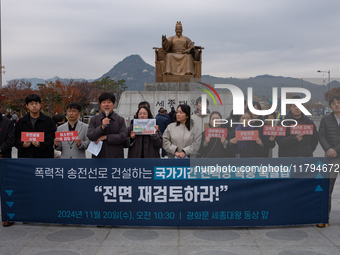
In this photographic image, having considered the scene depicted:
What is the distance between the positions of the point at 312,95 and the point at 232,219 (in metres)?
1.93

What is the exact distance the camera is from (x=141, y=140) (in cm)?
430

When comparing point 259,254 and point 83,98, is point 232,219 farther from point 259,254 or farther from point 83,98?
point 83,98

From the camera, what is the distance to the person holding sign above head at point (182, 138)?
4246mm

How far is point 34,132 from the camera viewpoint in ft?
14.1

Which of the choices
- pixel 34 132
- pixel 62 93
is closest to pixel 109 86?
pixel 62 93

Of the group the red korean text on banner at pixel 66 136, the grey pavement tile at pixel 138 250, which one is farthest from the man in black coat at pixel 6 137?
the grey pavement tile at pixel 138 250

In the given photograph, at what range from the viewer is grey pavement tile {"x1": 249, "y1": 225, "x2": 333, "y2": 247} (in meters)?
3.45

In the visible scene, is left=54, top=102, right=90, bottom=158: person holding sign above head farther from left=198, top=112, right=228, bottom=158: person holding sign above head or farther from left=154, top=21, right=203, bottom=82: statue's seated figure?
left=154, top=21, right=203, bottom=82: statue's seated figure

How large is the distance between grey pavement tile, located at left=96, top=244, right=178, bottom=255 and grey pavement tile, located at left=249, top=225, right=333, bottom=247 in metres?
0.97

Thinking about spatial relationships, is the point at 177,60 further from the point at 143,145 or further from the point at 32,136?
the point at 32,136

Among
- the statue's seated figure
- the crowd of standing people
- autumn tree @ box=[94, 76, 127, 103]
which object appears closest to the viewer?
the crowd of standing people

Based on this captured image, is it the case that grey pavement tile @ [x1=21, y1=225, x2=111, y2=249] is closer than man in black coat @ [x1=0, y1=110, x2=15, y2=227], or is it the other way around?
grey pavement tile @ [x1=21, y1=225, x2=111, y2=249]

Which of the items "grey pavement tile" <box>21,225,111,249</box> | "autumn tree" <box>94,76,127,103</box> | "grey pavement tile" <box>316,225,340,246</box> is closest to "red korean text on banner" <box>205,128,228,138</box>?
"grey pavement tile" <box>316,225,340,246</box>

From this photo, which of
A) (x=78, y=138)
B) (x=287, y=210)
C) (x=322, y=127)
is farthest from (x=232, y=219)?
(x=78, y=138)
